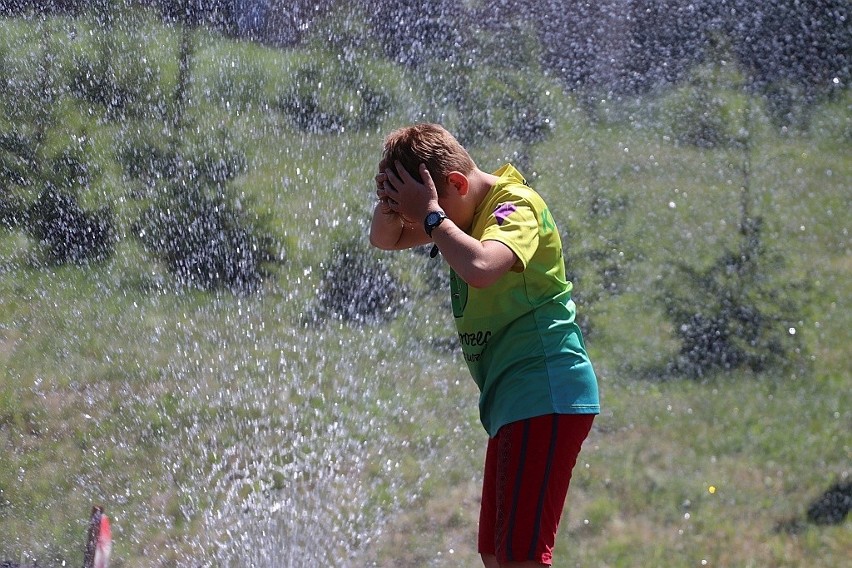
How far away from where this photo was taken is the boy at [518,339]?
2.16m

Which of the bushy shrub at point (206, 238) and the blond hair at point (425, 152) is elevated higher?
the bushy shrub at point (206, 238)

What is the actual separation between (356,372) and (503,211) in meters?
3.24

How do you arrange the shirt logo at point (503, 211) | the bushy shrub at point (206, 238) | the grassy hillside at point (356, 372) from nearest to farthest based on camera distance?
the shirt logo at point (503, 211) < the grassy hillside at point (356, 372) < the bushy shrub at point (206, 238)

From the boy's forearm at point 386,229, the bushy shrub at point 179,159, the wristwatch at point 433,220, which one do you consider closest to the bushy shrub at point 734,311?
the bushy shrub at point 179,159

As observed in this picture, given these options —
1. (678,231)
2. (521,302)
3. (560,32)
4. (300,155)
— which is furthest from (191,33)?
Answer: (521,302)

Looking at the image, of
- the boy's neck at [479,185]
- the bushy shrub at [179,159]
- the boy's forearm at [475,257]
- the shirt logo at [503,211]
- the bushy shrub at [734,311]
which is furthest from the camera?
the bushy shrub at [179,159]

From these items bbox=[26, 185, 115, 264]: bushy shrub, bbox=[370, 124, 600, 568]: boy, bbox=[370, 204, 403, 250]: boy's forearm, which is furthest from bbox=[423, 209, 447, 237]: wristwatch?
bbox=[26, 185, 115, 264]: bushy shrub

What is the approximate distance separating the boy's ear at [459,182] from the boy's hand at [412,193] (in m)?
0.04

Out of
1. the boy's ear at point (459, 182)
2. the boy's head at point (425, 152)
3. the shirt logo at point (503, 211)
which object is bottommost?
the shirt logo at point (503, 211)

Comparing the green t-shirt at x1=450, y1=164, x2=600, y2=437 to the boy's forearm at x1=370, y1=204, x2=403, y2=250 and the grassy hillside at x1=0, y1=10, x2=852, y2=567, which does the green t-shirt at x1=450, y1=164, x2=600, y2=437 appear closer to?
the boy's forearm at x1=370, y1=204, x2=403, y2=250

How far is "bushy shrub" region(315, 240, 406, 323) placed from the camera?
5.86 meters

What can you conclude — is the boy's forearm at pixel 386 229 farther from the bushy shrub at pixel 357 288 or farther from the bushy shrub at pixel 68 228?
the bushy shrub at pixel 68 228

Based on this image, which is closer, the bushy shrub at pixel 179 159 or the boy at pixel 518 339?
the boy at pixel 518 339

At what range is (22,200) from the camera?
275 inches
